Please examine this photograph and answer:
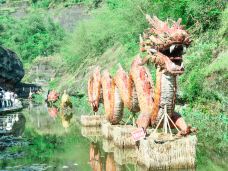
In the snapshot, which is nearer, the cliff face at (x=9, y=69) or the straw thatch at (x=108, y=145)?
the straw thatch at (x=108, y=145)

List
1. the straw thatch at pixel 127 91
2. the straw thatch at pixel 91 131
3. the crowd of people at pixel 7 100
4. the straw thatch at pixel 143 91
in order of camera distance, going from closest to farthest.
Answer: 1. the straw thatch at pixel 143 91
2. the straw thatch at pixel 127 91
3. the straw thatch at pixel 91 131
4. the crowd of people at pixel 7 100

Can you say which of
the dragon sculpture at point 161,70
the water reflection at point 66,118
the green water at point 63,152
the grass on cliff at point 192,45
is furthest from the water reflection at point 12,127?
the dragon sculpture at point 161,70

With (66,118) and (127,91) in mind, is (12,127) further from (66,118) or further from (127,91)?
(127,91)

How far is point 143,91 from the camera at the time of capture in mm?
10562

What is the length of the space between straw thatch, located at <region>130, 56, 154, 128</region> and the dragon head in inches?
32.3

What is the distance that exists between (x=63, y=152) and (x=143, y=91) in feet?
11.3

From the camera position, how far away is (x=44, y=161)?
11.7 meters

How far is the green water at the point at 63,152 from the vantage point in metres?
10.6

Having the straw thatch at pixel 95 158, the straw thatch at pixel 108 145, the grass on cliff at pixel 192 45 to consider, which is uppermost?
the grass on cliff at pixel 192 45

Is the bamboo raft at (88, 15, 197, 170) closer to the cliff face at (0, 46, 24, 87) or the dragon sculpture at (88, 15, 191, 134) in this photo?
the dragon sculpture at (88, 15, 191, 134)

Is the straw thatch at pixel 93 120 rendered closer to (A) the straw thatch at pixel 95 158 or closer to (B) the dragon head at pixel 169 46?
(A) the straw thatch at pixel 95 158

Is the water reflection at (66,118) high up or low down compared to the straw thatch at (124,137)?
up

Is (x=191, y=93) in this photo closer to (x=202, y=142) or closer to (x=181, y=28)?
(x=202, y=142)

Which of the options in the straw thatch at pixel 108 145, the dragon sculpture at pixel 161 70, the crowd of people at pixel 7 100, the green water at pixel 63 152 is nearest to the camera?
the dragon sculpture at pixel 161 70
